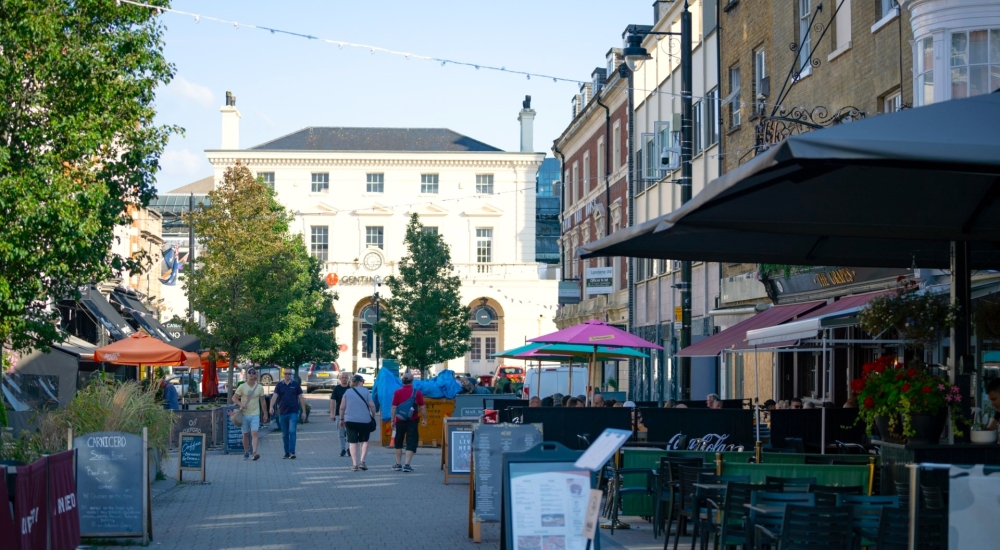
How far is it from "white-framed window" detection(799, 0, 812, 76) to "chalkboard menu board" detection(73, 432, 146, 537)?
1499 centimetres

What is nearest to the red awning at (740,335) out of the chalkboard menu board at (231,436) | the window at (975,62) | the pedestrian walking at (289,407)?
the window at (975,62)

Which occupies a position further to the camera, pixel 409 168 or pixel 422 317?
pixel 409 168

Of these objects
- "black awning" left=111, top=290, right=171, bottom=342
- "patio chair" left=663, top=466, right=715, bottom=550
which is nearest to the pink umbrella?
"patio chair" left=663, top=466, right=715, bottom=550

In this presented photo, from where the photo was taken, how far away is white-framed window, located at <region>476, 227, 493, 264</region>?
72688mm

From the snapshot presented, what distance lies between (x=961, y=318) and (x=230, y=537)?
7.52 meters

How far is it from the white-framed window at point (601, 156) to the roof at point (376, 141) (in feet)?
84.2

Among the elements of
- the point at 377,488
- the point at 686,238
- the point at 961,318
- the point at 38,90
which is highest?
the point at 38,90

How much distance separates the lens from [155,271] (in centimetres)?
5288

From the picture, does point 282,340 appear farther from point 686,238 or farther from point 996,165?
point 996,165

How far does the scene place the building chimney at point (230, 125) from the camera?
235 ft

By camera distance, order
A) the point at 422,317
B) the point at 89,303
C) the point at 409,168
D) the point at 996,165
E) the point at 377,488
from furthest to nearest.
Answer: the point at 409,168, the point at 422,317, the point at 89,303, the point at 377,488, the point at 996,165

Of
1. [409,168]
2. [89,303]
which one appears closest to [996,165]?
[89,303]

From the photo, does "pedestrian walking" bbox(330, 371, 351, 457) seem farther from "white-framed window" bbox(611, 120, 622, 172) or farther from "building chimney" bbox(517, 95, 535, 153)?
"building chimney" bbox(517, 95, 535, 153)

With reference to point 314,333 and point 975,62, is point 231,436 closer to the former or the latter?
point 975,62
